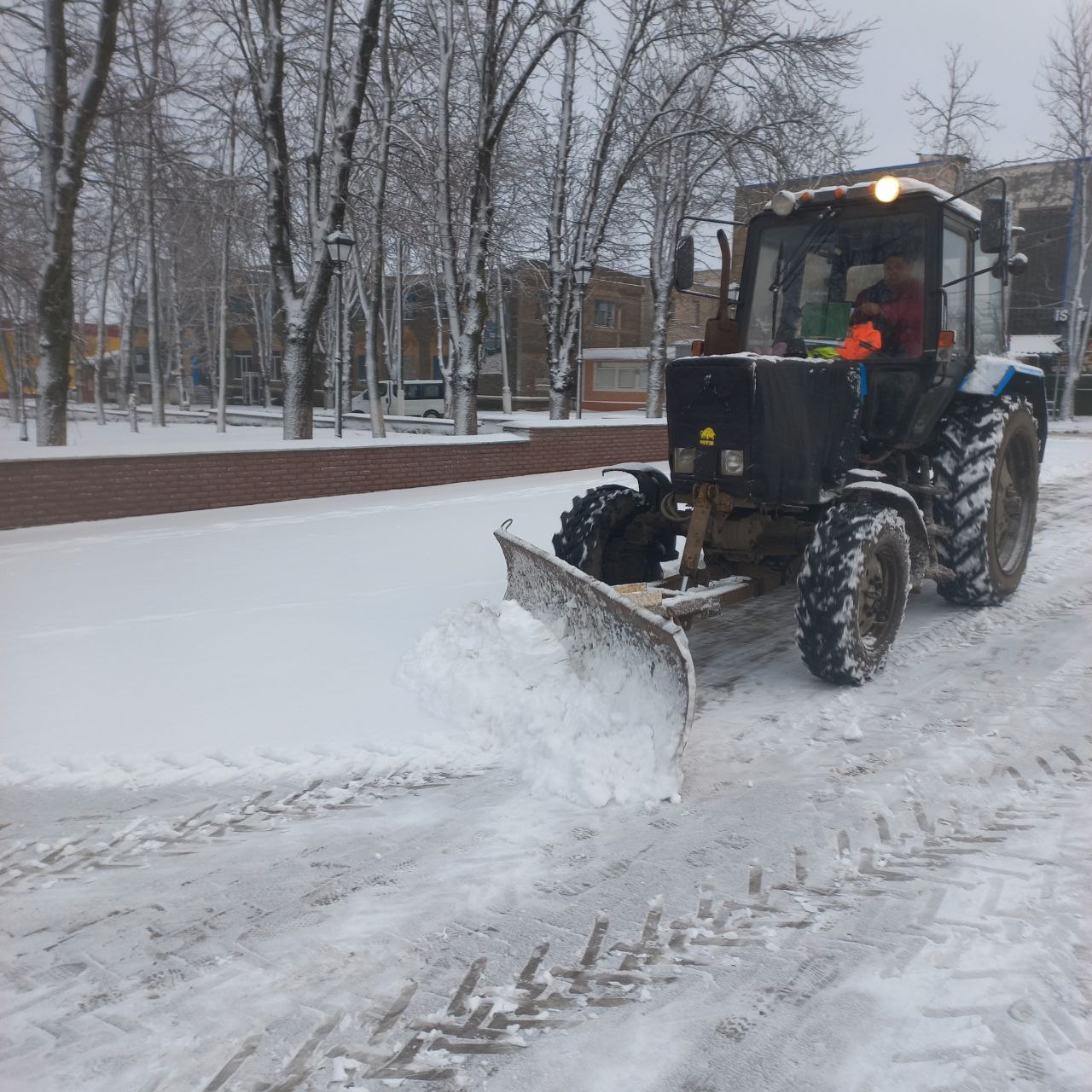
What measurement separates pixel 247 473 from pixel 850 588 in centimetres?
877

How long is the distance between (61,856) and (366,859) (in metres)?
1.11

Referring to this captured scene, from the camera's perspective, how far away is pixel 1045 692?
5082 millimetres

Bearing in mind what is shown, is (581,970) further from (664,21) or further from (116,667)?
(664,21)

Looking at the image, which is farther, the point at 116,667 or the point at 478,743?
the point at 116,667

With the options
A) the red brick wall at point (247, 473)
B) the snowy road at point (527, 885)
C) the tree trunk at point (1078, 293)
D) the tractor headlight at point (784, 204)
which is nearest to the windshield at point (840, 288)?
the tractor headlight at point (784, 204)

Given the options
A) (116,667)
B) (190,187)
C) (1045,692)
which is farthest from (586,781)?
(190,187)

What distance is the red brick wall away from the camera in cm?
995

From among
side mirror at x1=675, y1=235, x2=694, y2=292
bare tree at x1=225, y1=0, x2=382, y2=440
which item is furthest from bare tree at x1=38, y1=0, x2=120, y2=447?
side mirror at x1=675, y1=235, x2=694, y2=292

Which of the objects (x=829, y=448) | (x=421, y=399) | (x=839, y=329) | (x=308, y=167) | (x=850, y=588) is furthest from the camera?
(x=421, y=399)

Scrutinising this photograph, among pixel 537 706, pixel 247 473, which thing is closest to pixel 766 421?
pixel 537 706

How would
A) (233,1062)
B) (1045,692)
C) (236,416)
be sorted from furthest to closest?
(236,416) < (1045,692) < (233,1062)

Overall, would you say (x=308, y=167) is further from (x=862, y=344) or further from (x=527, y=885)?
(x=527, y=885)

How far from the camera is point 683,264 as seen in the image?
231 inches

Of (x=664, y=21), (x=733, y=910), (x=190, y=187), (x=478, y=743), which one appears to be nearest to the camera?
(x=733, y=910)
